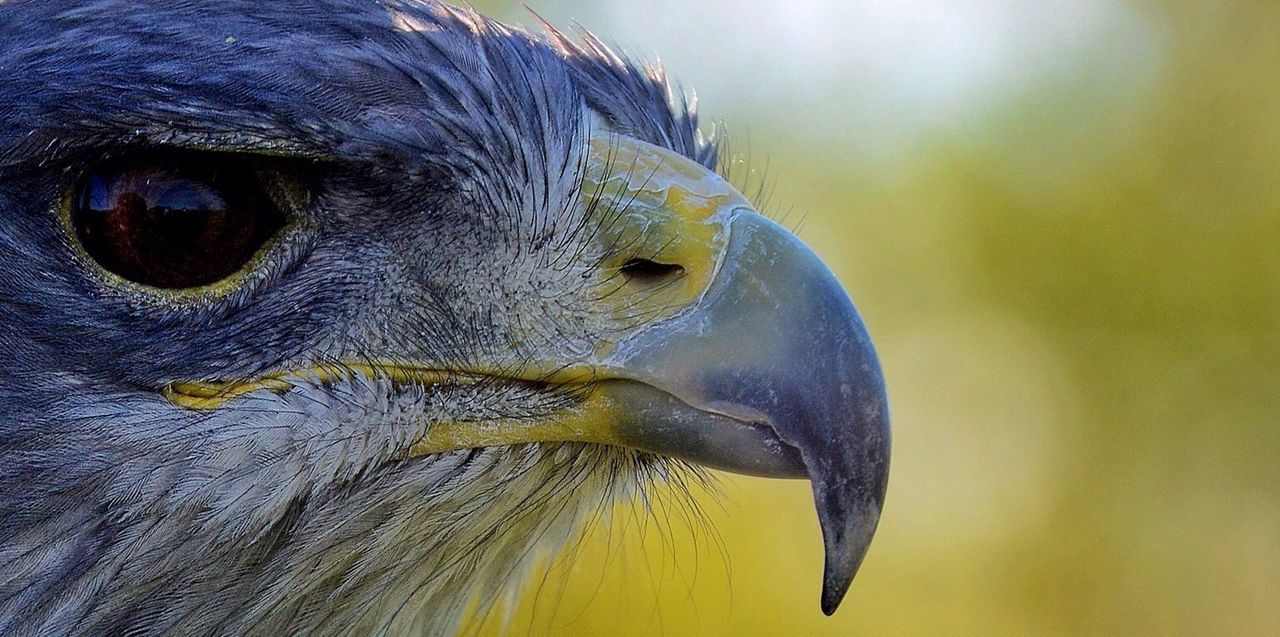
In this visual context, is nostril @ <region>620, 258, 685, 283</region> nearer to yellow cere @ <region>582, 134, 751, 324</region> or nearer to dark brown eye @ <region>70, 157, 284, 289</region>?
yellow cere @ <region>582, 134, 751, 324</region>

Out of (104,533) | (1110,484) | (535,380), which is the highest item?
(1110,484)

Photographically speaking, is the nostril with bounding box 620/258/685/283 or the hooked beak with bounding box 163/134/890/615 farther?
the nostril with bounding box 620/258/685/283

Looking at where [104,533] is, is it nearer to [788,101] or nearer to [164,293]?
[164,293]

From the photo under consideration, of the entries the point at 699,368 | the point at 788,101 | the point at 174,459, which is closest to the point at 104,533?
the point at 174,459

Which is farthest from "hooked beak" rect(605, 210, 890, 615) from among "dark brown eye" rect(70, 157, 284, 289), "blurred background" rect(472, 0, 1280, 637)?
"blurred background" rect(472, 0, 1280, 637)

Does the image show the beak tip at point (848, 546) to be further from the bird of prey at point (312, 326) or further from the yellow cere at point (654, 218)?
the yellow cere at point (654, 218)

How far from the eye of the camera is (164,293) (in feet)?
6.87

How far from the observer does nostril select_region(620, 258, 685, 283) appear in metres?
2.15

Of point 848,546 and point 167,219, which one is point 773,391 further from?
point 167,219

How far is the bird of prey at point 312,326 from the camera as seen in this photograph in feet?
6.83

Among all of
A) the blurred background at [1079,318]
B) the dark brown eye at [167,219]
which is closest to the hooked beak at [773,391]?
the dark brown eye at [167,219]

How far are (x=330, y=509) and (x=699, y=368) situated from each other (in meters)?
0.63

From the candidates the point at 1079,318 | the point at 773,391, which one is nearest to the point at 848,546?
the point at 773,391

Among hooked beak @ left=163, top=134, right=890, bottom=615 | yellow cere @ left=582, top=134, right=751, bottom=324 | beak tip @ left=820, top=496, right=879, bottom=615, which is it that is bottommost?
beak tip @ left=820, top=496, right=879, bottom=615
